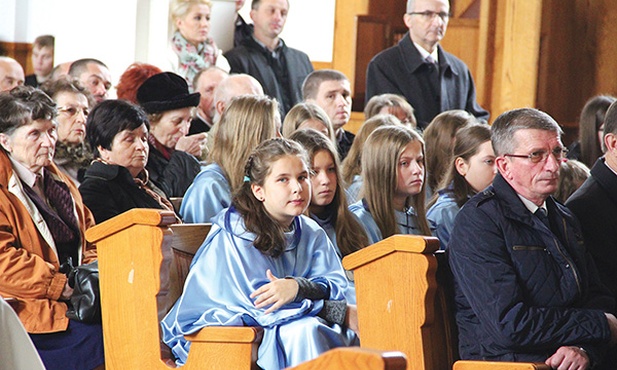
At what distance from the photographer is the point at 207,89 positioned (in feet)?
21.0

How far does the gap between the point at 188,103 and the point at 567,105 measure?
364 cm

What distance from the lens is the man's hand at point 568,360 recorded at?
3092mm

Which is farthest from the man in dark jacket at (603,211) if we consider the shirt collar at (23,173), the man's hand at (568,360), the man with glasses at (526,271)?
the shirt collar at (23,173)

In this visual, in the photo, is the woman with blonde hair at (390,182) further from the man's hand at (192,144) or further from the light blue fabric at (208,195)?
the man's hand at (192,144)

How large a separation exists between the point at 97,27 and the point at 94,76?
1.83m

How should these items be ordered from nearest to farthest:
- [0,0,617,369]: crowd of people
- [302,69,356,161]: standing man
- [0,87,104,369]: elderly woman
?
1. [0,0,617,369]: crowd of people
2. [0,87,104,369]: elderly woman
3. [302,69,356,161]: standing man

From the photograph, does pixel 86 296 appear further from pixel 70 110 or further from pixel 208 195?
pixel 70 110

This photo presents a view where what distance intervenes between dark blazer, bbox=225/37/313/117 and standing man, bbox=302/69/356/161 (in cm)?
88

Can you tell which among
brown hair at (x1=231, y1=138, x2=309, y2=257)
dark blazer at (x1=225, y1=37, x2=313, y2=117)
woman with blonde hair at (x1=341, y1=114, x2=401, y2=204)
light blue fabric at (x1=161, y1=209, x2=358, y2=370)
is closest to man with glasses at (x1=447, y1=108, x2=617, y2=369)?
light blue fabric at (x1=161, y1=209, x2=358, y2=370)

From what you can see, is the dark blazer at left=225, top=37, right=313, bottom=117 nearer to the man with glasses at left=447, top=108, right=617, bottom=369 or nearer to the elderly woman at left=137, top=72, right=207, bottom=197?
the elderly woman at left=137, top=72, right=207, bottom=197

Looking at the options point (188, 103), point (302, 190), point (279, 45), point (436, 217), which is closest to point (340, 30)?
point (279, 45)

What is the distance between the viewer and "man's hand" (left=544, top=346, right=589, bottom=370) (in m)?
3.09

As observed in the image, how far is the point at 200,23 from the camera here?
23.2 feet

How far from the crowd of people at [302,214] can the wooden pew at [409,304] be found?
3.1 inches
